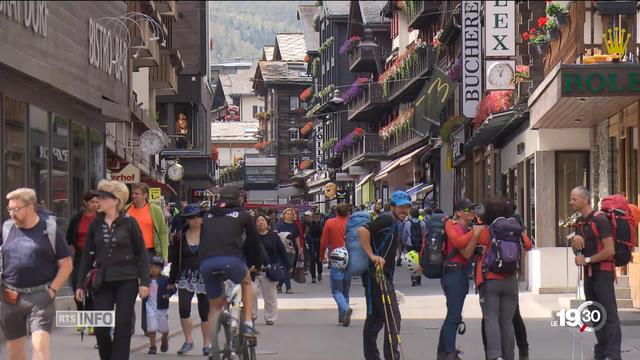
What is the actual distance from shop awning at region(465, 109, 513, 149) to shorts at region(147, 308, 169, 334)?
15.2m

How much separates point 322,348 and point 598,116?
960 centimetres

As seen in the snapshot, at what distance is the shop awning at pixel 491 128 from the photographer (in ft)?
102

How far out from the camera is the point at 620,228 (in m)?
14.3

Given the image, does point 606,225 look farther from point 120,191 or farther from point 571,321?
point 120,191

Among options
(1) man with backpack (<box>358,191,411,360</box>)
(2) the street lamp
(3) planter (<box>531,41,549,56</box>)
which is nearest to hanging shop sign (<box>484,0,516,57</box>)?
(3) planter (<box>531,41,549,56</box>)

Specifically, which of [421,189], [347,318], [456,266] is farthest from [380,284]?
[421,189]

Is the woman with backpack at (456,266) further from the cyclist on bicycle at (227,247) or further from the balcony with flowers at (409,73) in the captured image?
the balcony with flowers at (409,73)

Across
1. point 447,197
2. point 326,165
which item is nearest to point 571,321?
point 447,197

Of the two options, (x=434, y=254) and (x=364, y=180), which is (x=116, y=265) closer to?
(x=434, y=254)

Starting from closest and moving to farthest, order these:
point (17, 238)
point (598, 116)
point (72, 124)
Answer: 1. point (17, 238)
2. point (72, 124)
3. point (598, 116)

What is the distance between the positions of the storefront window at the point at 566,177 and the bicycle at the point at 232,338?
15.7m

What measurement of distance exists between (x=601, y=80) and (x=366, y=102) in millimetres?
50082

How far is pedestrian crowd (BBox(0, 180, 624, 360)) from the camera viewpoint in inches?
449

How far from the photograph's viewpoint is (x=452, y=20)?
148 ft
